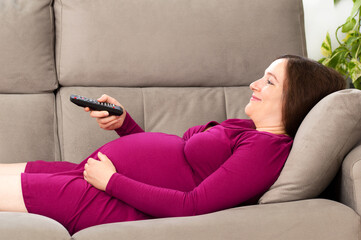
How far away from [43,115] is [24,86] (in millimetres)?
141

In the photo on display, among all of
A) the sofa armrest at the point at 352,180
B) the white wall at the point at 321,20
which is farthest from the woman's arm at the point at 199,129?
the white wall at the point at 321,20

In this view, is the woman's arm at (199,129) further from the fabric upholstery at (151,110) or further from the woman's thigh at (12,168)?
the woman's thigh at (12,168)

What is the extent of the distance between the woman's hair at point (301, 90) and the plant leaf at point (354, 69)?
0.90 m

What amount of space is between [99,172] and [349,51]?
1.63 m

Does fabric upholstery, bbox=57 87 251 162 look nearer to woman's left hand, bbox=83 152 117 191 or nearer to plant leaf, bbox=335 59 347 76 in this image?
woman's left hand, bbox=83 152 117 191

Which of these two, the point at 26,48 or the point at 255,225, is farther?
the point at 26,48

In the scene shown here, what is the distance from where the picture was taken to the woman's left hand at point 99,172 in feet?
4.12

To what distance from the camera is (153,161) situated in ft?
4.42

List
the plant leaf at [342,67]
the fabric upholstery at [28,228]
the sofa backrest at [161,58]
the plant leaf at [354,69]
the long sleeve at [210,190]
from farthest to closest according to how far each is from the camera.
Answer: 1. the plant leaf at [342,67]
2. the plant leaf at [354,69]
3. the sofa backrest at [161,58]
4. the long sleeve at [210,190]
5. the fabric upholstery at [28,228]

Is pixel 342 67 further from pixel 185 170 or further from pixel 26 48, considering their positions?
pixel 26 48

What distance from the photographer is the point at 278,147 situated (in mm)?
1283

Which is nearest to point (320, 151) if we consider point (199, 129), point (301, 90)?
point (301, 90)

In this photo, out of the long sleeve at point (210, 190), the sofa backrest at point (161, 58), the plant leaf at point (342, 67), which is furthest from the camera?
the plant leaf at point (342, 67)

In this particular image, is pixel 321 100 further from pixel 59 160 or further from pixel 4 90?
pixel 4 90
